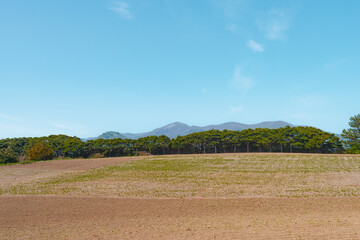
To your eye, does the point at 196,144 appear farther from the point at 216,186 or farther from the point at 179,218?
the point at 179,218

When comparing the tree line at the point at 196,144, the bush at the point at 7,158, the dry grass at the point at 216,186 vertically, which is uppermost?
the tree line at the point at 196,144

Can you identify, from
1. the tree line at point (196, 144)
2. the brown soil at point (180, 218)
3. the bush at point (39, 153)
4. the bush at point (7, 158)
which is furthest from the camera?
the tree line at point (196, 144)

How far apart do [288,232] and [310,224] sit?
5.52ft

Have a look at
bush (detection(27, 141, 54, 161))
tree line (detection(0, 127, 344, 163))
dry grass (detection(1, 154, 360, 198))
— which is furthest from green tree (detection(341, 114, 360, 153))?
bush (detection(27, 141, 54, 161))

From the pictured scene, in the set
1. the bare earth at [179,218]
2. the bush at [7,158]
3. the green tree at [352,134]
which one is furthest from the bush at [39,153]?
the green tree at [352,134]

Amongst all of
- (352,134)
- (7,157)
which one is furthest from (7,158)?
(352,134)

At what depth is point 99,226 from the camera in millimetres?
11953

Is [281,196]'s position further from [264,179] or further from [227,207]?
[264,179]

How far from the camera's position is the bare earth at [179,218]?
10719 millimetres

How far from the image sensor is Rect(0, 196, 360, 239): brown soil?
35.1 ft

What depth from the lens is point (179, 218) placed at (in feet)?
42.4

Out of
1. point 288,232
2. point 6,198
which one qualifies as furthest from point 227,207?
point 6,198

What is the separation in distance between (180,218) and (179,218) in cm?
5

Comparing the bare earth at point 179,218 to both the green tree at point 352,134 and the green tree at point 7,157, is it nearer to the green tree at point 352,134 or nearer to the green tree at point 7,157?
the green tree at point 7,157
